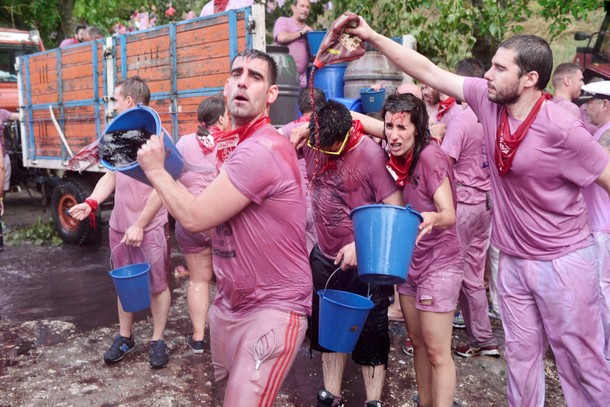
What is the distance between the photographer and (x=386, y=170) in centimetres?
351

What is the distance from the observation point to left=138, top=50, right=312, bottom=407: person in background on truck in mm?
2332

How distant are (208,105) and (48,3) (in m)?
15.3

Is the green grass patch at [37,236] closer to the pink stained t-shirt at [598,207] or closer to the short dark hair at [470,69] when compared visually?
the short dark hair at [470,69]

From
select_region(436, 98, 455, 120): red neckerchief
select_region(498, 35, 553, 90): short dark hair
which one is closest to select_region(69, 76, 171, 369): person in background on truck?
select_region(436, 98, 455, 120): red neckerchief

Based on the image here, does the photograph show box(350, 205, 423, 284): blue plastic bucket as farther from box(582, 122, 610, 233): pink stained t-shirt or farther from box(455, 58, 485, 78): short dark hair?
box(455, 58, 485, 78): short dark hair

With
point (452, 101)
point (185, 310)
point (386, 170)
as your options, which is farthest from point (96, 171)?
point (386, 170)

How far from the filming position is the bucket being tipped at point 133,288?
414 cm

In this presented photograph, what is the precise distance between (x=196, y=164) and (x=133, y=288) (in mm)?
1046

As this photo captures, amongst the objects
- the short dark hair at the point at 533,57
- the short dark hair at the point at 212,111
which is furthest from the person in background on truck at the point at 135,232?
the short dark hair at the point at 533,57

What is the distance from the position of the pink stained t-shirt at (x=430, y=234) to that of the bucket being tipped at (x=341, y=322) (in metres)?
0.39

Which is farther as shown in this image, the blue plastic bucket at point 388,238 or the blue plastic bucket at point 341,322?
the blue plastic bucket at point 341,322

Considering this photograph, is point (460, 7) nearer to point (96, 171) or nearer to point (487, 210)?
point (487, 210)

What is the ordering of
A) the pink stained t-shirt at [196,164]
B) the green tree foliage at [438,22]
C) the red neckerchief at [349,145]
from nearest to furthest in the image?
the red neckerchief at [349,145]
the pink stained t-shirt at [196,164]
the green tree foliage at [438,22]

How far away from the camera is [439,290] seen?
10.9ft
